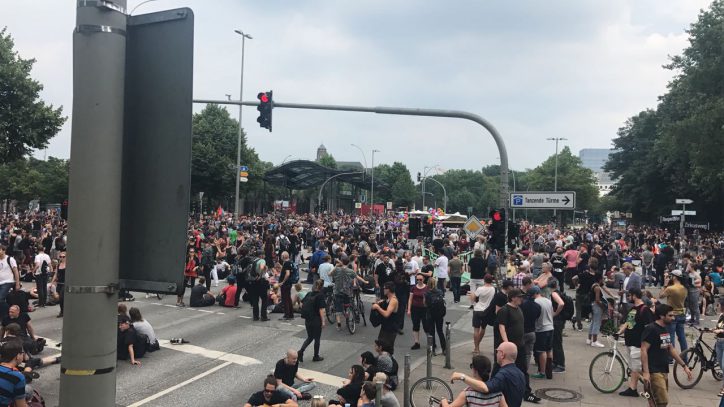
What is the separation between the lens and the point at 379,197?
105 m

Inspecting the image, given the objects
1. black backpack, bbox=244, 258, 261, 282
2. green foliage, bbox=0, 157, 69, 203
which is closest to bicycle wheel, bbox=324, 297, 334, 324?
black backpack, bbox=244, 258, 261, 282

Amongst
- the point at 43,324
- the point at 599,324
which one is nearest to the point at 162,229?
the point at 599,324

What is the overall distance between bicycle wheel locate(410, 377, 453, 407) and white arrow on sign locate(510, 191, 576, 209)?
7.78 m

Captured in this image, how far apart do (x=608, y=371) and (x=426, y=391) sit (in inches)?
124

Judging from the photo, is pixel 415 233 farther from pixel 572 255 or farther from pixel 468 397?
pixel 468 397

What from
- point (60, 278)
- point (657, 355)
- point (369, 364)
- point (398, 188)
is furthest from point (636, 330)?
point (398, 188)

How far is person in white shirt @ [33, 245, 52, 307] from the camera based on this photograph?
49.9ft

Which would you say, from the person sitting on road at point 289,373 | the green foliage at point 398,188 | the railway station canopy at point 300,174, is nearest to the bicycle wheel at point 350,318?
the person sitting on road at point 289,373

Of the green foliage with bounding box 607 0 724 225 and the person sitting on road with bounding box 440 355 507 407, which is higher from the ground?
the green foliage with bounding box 607 0 724 225

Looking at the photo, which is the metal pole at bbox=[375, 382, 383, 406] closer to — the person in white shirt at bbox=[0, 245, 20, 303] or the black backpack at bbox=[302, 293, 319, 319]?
the black backpack at bbox=[302, 293, 319, 319]

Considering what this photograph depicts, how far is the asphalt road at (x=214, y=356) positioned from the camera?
8938 millimetres

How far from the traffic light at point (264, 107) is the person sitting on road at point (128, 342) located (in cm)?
646

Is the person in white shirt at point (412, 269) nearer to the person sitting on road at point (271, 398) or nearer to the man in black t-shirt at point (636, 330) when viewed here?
the man in black t-shirt at point (636, 330)

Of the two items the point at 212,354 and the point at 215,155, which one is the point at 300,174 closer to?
the point at 215,155
